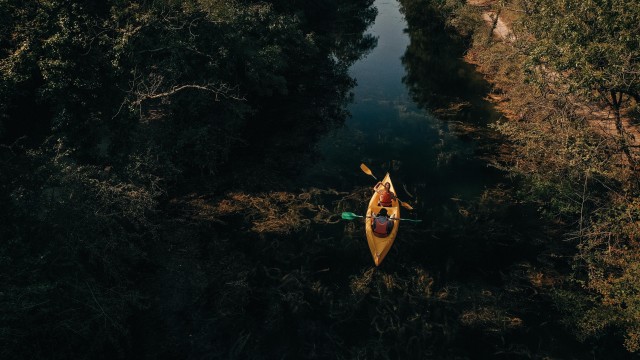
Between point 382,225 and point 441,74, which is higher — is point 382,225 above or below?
below

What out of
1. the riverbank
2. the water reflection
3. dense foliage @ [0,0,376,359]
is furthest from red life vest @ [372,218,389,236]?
the water reflection

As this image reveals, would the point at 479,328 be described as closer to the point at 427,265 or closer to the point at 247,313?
the point at 427,265

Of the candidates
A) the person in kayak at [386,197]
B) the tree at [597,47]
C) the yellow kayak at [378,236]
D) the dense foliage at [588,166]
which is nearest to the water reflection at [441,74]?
the dense foliage at [588,166]

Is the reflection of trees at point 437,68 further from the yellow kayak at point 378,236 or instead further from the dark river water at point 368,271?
the yellow kayak at point 378,236

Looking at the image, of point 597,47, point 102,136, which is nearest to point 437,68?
point 597,47

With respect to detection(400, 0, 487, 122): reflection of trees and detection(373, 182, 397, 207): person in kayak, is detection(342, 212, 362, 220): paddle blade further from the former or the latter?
detection(400, 0, 487, 122): reflection of trees

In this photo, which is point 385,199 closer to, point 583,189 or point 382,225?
point 382,225
